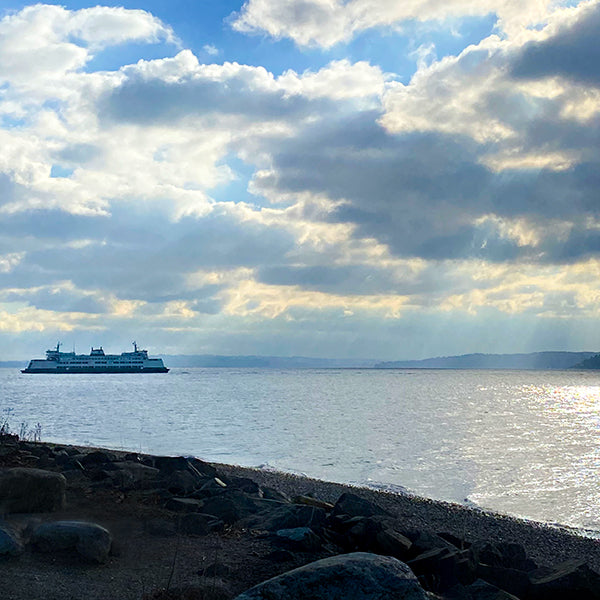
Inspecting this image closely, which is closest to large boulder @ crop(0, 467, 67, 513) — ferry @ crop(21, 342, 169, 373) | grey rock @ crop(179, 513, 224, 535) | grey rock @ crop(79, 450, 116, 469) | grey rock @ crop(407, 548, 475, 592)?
grey rock @ crop(179, 513, 224, 535)

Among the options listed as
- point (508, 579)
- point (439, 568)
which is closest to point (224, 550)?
point (439, 568)

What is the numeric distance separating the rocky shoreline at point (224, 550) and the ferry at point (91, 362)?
15583cm

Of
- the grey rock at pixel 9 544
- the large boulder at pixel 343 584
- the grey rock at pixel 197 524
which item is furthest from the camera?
the grey rock at pixel 197 524

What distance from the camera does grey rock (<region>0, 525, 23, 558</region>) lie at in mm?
9062

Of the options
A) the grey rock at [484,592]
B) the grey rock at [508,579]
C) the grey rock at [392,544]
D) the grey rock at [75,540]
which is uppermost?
the grey rock at [75,540]

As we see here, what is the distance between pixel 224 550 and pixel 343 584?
3.90 metres

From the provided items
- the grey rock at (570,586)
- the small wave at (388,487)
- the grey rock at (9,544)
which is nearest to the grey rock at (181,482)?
the grey rock at (9,544)

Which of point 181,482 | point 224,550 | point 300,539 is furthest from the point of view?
point 181,482

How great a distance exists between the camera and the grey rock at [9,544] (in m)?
9.06

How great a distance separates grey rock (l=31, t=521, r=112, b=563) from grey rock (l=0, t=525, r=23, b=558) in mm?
287

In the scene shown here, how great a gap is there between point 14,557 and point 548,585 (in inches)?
A: 293

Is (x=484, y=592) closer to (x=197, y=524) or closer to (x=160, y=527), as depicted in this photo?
(x=197, y=524)

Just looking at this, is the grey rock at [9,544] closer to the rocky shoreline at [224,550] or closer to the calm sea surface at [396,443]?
the rocky shoreline at [224,550]

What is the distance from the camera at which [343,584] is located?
6953 mm
